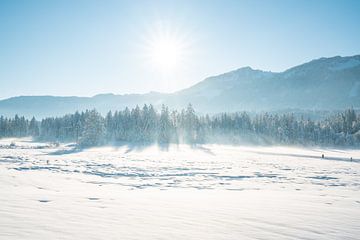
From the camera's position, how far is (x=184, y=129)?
108188 mm

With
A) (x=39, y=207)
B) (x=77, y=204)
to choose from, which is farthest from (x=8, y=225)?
(x=77, y=204)

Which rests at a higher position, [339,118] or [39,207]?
[339,118]

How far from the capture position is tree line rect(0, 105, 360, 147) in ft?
327

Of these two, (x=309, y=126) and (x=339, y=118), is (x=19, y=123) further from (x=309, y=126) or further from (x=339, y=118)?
(x=339, y=118)

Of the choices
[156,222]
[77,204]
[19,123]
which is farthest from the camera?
[19,123]

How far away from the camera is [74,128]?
121 meters

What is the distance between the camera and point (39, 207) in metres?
8.47

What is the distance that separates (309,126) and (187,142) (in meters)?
53.2

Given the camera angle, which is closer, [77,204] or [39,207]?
[39,207]

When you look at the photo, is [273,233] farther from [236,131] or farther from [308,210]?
[236,131]

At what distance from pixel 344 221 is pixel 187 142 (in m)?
94.1

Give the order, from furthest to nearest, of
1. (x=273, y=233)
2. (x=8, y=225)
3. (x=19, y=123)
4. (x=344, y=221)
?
(x=19, y=123)
(x=344, y=221)
(x=273, y=233)
(x=8, y=225)

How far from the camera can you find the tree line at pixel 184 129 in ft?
327

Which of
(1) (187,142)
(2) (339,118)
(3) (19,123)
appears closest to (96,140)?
(1) (187,142)
